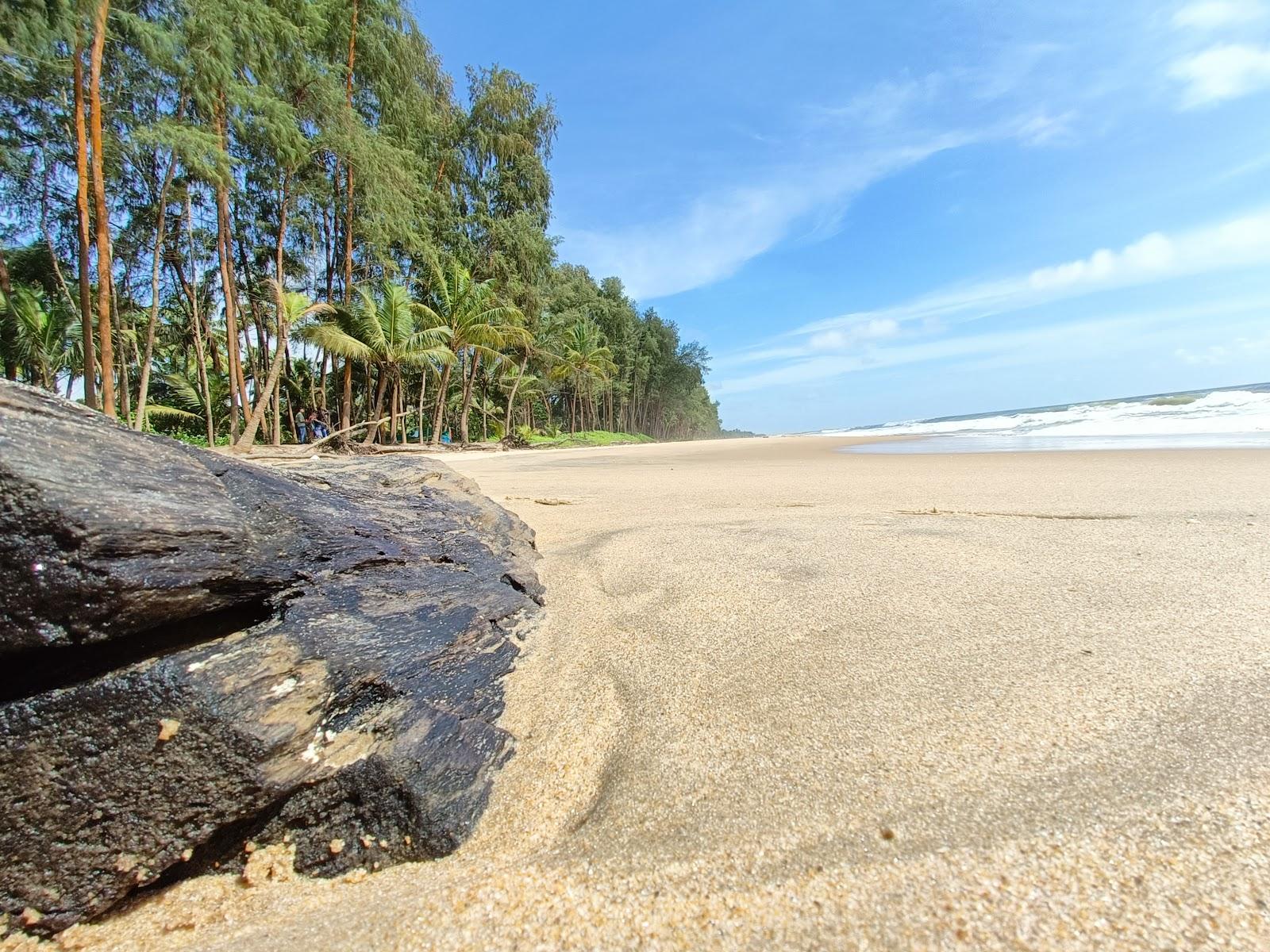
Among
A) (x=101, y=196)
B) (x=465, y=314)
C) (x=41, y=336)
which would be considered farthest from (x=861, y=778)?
(x=41, y=336)

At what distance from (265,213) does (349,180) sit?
366cm

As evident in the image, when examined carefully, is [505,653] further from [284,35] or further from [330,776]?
[284,35]

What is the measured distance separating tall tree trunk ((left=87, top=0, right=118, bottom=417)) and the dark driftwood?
1020 centimetres

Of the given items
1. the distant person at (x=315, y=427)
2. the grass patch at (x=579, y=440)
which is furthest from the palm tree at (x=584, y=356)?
the distant person at (x=315, y=427)

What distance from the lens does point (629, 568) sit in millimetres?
2504

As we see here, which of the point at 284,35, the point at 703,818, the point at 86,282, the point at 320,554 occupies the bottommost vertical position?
the point at 703,818

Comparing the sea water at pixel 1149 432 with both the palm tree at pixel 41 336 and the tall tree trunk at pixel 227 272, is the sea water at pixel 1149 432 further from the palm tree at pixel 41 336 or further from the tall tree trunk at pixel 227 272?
the palm tree at pixel 41 336

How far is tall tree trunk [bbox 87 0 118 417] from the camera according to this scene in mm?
7176

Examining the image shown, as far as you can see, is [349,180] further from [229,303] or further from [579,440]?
[579,440]

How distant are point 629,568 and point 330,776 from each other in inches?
62.9

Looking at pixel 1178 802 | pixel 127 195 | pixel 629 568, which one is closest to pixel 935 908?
pixel 1178 802

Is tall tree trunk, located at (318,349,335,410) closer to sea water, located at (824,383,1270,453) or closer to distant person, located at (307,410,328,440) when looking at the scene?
distant person, located at (307,410,328,440)

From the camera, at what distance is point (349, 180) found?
42.3ft

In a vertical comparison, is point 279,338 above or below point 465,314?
below
